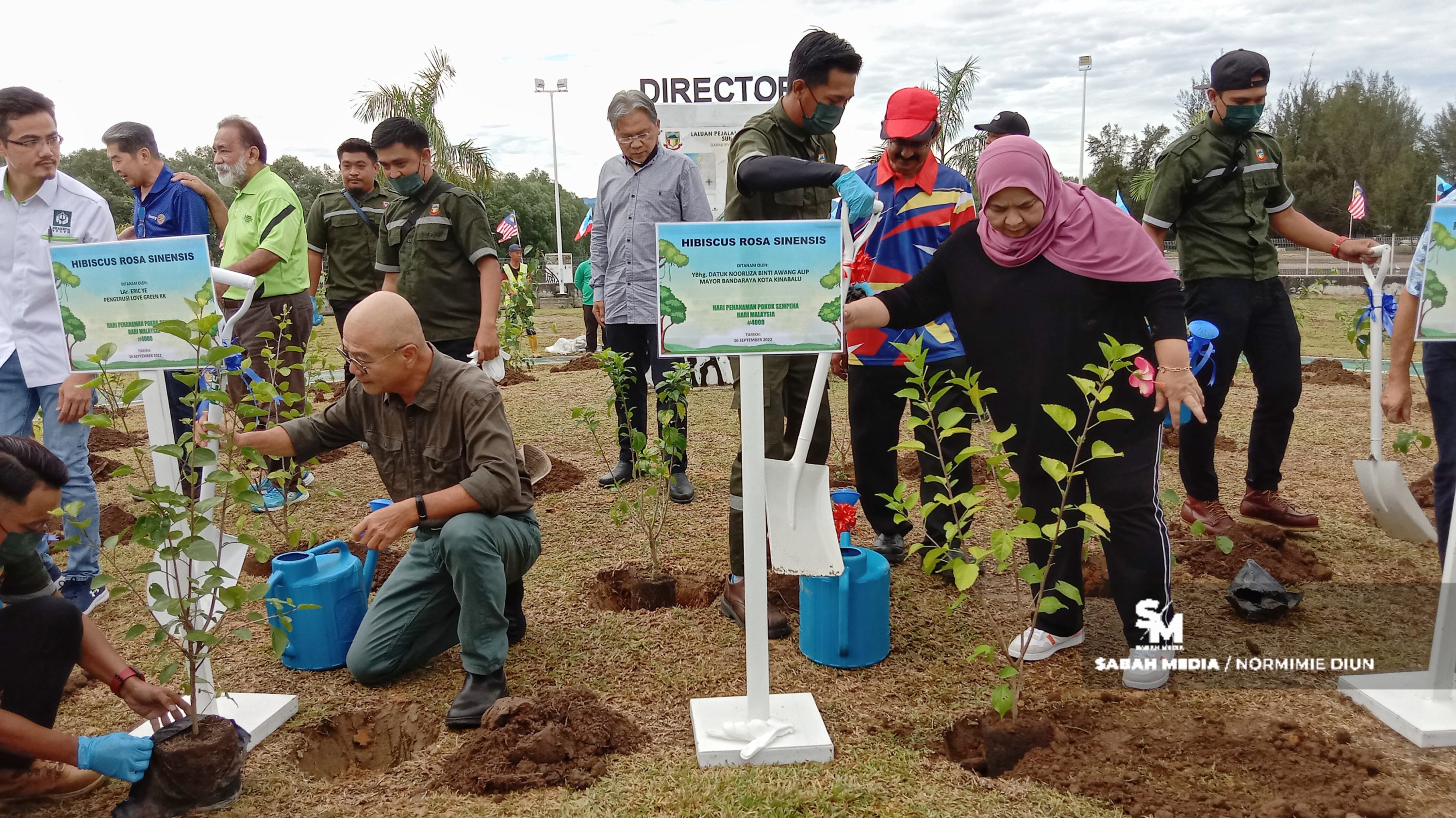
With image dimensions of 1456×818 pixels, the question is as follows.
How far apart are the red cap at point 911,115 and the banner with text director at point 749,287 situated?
1.16m

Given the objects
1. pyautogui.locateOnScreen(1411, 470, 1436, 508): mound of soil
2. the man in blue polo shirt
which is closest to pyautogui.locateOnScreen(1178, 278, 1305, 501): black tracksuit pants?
pyautogui.locateOnScreen(1411, 470, 1436, 508): mound of soil

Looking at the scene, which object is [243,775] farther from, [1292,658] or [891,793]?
[1292,658]

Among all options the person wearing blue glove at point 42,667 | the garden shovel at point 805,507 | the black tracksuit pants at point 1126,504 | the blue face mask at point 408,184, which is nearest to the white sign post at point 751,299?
the garden shovel at point 805,507

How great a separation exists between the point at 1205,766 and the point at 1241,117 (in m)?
2.76

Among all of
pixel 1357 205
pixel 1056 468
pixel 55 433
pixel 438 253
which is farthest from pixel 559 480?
pixel 1357 205

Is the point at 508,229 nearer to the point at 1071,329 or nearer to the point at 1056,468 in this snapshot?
the point at 1071,329

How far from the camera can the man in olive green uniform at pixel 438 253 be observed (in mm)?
4164

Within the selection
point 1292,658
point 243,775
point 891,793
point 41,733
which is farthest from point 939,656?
point 41,733

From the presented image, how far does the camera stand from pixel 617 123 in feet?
14.9

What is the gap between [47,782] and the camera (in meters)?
2.24

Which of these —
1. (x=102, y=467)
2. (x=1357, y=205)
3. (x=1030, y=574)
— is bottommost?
(x=102, y=467)

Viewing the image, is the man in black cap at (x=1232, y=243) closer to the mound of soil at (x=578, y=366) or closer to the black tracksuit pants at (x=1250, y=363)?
the black tracksuit pants at (x=1250, y=363)

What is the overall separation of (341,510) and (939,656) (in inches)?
130

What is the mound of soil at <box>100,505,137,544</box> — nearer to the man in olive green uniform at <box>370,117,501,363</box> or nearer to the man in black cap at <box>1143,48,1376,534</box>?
the man in olive green uniform at <box>370,117,501,363</box>
